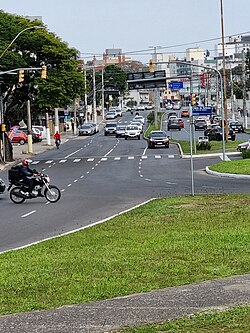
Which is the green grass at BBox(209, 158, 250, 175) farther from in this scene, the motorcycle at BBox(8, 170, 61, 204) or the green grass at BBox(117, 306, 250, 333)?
the green grass at BBox(117, 306, 250, 333)

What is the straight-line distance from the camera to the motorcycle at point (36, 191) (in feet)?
90.2

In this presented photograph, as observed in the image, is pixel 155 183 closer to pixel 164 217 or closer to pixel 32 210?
pixel 32 210

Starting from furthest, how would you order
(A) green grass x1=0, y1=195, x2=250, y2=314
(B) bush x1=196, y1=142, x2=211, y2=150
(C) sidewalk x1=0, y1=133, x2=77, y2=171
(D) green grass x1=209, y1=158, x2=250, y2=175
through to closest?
(B) bush x1=196, y1=142, x2=211, y2=150, (C) sidewalk x1=0, y1=133, x2=77, y2=171, (D) green grass x1=209, y1=158, x2=250, y2=175, (A) green grass x1=0, y1=195, x2=250, y2=314

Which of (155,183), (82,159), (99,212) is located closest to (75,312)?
(99,212)

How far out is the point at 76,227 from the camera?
19.4 m

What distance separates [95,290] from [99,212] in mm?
13554

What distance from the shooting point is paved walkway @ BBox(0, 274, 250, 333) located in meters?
7.79

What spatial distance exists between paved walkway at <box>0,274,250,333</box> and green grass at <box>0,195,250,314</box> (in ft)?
1.46

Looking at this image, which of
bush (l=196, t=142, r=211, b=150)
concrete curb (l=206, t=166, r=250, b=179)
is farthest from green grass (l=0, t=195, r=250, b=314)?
bush (l=196, t=142, r=211, b=150)

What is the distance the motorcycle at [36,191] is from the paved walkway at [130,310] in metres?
18.1

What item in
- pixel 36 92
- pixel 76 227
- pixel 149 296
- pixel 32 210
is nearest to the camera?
pixel 149 296

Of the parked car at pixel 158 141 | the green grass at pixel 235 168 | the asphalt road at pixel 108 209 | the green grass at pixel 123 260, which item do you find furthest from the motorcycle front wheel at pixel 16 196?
the parked car at pixel 158 141

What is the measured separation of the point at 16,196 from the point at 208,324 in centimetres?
2084

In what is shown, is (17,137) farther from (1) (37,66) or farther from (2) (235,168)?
(2) (235,168)
